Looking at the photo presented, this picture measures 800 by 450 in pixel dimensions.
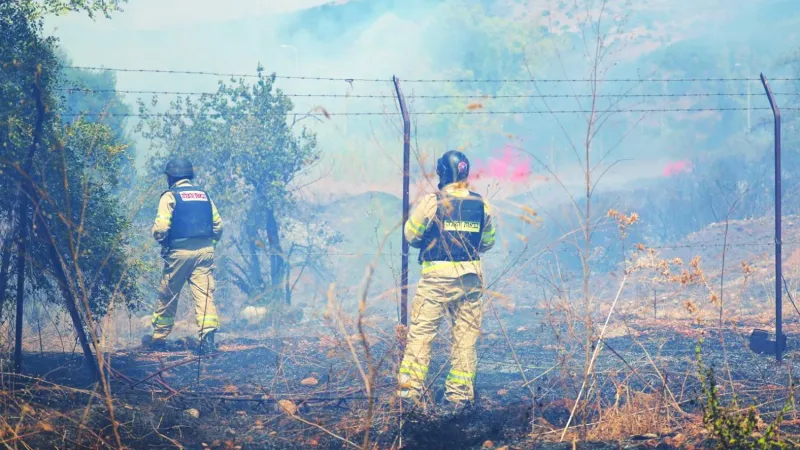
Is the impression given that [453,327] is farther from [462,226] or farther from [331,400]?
[331,400]

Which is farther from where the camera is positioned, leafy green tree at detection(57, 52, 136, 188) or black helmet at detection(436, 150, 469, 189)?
leafy green tree at detection(57, 52, 136, 188)

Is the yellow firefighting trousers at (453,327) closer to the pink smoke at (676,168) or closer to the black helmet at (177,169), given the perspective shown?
the black helmet at (177,169)

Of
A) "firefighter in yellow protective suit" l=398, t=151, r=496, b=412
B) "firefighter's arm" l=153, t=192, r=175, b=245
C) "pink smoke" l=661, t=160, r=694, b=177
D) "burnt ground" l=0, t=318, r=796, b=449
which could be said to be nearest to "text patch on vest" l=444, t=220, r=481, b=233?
"firefighter in yellow protective suit" l=398, t=151, r=496, b=412

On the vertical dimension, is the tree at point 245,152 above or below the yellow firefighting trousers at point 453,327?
above

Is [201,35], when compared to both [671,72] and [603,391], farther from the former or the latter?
[603,391]

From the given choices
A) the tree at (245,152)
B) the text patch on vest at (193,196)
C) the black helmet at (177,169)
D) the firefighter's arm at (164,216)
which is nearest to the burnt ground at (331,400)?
the firefighter's arm at (164,216)

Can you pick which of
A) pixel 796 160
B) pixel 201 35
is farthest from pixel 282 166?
pixel 201 35

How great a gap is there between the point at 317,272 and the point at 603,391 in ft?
28.2

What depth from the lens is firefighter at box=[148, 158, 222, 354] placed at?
739 centimetres

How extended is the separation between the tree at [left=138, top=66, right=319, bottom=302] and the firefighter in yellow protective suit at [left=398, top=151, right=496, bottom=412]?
6068 millimetres

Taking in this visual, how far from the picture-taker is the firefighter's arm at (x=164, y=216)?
735 cm

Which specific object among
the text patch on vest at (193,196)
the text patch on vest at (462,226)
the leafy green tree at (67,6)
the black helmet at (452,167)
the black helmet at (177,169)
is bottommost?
the text patch on vest at (462,226)

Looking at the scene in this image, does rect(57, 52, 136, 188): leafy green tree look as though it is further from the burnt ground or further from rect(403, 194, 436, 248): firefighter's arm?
rect(403, 194, 436, 248): firefighter's arm

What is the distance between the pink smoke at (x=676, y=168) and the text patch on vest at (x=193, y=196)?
21.1 metres
